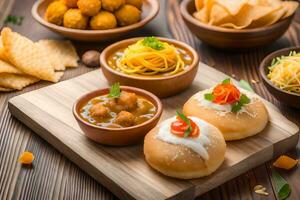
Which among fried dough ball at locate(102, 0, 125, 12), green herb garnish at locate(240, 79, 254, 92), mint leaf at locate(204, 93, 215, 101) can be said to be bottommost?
green herb garnish at locate(240, 79, 254, 92)

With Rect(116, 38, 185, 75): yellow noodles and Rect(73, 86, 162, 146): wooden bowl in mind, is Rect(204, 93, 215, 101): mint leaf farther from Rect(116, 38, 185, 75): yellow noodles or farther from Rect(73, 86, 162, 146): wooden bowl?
Rect(116, 38, 185, 75): yellow noodles

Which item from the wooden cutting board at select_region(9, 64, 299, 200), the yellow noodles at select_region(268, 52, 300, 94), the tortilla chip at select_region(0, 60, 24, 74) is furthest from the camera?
the tortilla chip at select_region(0, 60, 24, 74)

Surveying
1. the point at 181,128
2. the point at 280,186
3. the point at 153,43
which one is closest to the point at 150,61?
the point at 153,43

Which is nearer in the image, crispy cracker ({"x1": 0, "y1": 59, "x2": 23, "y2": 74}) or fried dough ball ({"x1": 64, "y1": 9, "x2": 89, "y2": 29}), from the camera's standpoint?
crispy cracker ({"x1": 0, "y1": 59, "x2": 23, "y2": 74})

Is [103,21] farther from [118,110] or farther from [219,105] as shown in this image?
[219,105]

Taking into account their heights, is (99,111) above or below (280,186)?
above

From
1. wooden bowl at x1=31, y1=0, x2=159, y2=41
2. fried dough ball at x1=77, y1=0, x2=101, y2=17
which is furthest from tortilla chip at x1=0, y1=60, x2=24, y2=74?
fried dough ball at x1=77, y1=0, x2=101, y2=17
